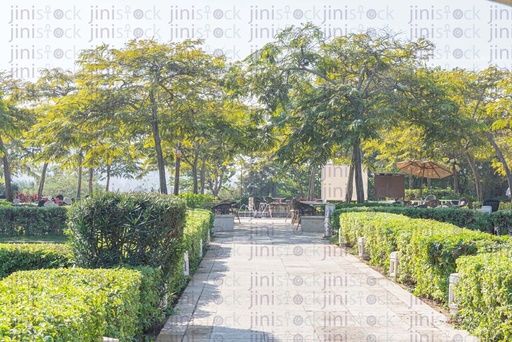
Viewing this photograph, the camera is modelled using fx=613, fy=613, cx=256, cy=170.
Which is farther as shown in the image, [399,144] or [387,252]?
[399,144]

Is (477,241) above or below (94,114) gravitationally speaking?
below

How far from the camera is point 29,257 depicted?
7992 millimetres

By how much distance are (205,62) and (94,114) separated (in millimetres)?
4414

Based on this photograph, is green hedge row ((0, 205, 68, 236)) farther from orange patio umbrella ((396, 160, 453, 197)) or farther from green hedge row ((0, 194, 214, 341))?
orange patio umbrella ((396, 160, 453, 197))

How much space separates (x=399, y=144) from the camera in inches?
1078

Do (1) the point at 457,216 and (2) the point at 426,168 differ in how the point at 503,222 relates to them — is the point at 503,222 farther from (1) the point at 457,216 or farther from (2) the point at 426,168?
(2) the point at 426,168

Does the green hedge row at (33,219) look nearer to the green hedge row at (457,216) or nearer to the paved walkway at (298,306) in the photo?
the paved walkway at (298,306)

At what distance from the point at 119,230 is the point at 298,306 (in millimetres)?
2619

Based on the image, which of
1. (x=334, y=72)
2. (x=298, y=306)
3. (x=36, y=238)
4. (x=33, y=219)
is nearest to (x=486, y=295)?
(x=298, y=306)

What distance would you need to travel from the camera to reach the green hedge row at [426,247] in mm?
7589

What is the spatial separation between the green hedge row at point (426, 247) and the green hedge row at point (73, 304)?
148 inches

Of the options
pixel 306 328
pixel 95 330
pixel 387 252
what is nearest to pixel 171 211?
pixel 306 328

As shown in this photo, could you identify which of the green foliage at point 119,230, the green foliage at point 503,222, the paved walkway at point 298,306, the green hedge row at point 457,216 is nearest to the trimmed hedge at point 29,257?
the green foliage at point 119,230

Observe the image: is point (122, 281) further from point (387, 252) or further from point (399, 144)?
point (399, 144)
